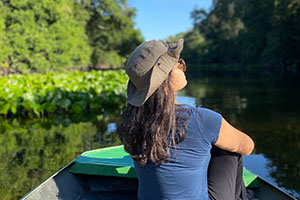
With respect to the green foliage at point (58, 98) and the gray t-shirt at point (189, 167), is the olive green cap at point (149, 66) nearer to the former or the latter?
the gray t-shirt at point (189, 167)

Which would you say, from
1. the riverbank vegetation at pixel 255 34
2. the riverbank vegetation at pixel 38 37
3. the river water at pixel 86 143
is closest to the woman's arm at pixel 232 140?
the river water at pixel 86 143

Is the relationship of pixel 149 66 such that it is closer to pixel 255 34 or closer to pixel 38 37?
pixel 38 37

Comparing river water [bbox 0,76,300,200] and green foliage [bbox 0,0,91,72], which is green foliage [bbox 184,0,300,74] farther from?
river water [bbox 0,76,300,200]

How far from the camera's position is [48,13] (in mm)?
17750

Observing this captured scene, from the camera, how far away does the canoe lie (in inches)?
89.0

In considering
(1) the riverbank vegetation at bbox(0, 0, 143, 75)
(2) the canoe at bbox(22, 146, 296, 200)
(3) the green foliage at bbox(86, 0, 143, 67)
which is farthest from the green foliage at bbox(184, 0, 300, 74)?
(2) the canoe at bbox(22, 146, 296, 200)

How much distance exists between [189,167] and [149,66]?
486 millimetres

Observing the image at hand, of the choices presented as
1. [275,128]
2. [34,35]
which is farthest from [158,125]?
[34,35]

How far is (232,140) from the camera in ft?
4.87

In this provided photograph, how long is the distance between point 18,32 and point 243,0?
30.0 meters

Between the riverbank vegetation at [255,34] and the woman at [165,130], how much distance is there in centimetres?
2608

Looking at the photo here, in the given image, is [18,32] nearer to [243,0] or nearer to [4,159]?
[4,159]

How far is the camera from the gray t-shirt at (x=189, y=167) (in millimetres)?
1352

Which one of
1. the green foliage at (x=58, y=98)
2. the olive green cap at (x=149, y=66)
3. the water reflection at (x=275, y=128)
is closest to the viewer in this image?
the olive green cap at (x=149, y=66)
